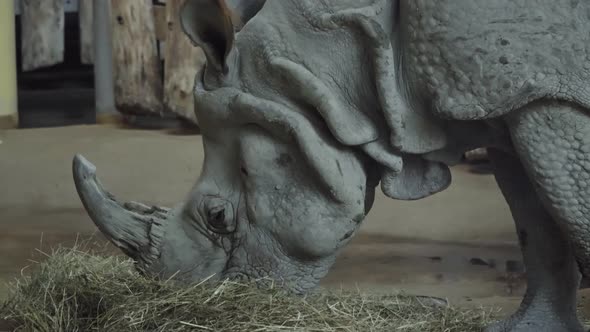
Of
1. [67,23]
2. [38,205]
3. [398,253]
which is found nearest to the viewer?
[398,253]

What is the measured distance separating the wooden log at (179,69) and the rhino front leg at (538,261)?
5068 millimetres

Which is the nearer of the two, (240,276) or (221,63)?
(221,63)

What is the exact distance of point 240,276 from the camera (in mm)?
2910

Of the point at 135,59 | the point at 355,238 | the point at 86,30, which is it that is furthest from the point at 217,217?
the point at 86,30

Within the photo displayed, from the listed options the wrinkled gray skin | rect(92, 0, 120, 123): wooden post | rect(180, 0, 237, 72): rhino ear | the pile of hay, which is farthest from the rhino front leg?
rect(92, 0, 120, 123): wooden post

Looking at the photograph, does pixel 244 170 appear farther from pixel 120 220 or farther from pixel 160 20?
pixel 160 20

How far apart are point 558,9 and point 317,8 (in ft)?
1.93

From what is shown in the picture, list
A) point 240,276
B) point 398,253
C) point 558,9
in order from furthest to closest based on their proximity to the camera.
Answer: point 398,253 → point 240,276 → point 558,9

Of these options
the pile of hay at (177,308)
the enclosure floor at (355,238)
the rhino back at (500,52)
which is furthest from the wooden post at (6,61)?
the rhino back at (500,52)

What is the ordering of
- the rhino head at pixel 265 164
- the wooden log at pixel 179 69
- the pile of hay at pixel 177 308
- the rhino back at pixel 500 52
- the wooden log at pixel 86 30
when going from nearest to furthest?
the rhino back at pixel 500 52
the rhino head at pixel 265 164
the pile of hay at pixel 177 308
the wooden log at pixel 179 69
the wooden log at pixel 86 30

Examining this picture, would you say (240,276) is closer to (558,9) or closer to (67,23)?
(558,9)

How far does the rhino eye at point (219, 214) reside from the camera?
287cm

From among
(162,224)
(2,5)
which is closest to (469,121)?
(162,224)

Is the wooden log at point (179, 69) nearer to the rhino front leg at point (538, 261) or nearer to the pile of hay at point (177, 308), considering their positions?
the pile of hay at point (177, 308)
